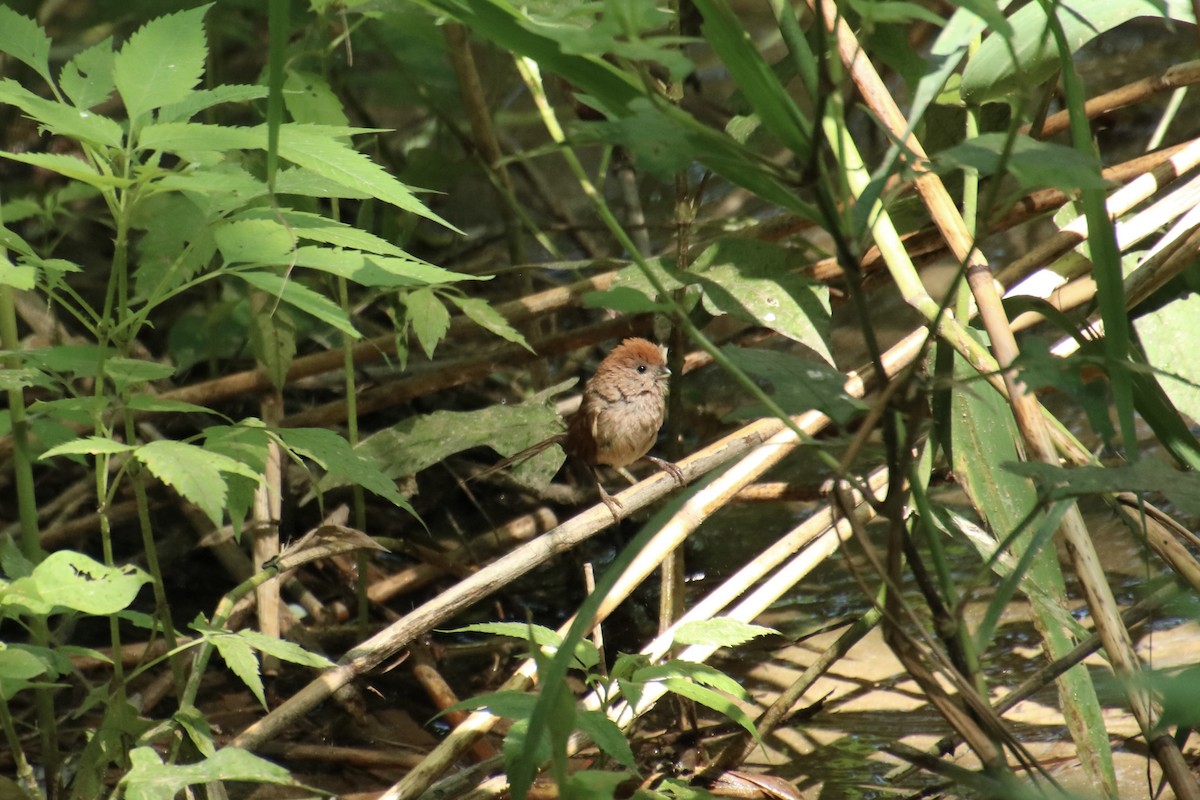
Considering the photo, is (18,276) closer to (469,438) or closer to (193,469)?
(193,469)

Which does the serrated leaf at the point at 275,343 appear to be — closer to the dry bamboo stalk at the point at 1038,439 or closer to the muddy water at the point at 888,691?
the muddy water at the point at 888,691

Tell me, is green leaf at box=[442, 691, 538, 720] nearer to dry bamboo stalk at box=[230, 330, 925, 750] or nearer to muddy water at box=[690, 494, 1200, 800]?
dry bamboo stalk at box=[230, 330, 925, 750]

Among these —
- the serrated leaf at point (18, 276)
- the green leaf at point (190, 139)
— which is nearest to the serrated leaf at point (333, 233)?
the green leaf at point (190, 139)

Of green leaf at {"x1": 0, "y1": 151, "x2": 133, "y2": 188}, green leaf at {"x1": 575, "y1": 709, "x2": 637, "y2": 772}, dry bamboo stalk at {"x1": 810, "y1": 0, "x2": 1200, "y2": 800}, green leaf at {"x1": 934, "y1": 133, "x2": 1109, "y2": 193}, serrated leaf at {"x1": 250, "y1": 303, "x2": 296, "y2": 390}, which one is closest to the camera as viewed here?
green leaf at {"x1": 934, "y1": 133, "x2": 1109, "y2": 193}

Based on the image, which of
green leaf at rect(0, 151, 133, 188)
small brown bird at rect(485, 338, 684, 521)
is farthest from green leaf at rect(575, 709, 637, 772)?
small brown bird at rect(485, 338, 684, 521)

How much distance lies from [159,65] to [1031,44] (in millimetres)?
1638

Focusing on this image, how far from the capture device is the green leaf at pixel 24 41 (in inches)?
77.7

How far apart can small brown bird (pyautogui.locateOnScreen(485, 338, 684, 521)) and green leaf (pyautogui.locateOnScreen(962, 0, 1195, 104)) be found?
142cm

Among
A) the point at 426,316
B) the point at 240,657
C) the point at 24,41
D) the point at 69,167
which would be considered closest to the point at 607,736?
the point at 240,657

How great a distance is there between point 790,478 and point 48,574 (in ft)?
9.10

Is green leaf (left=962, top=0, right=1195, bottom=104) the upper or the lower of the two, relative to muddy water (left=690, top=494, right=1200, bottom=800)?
upper

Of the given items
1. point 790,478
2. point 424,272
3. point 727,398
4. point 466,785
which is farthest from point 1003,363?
point 727,398

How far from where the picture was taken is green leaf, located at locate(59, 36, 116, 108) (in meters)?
1.91

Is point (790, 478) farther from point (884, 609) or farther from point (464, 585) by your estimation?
point (884, 609)
